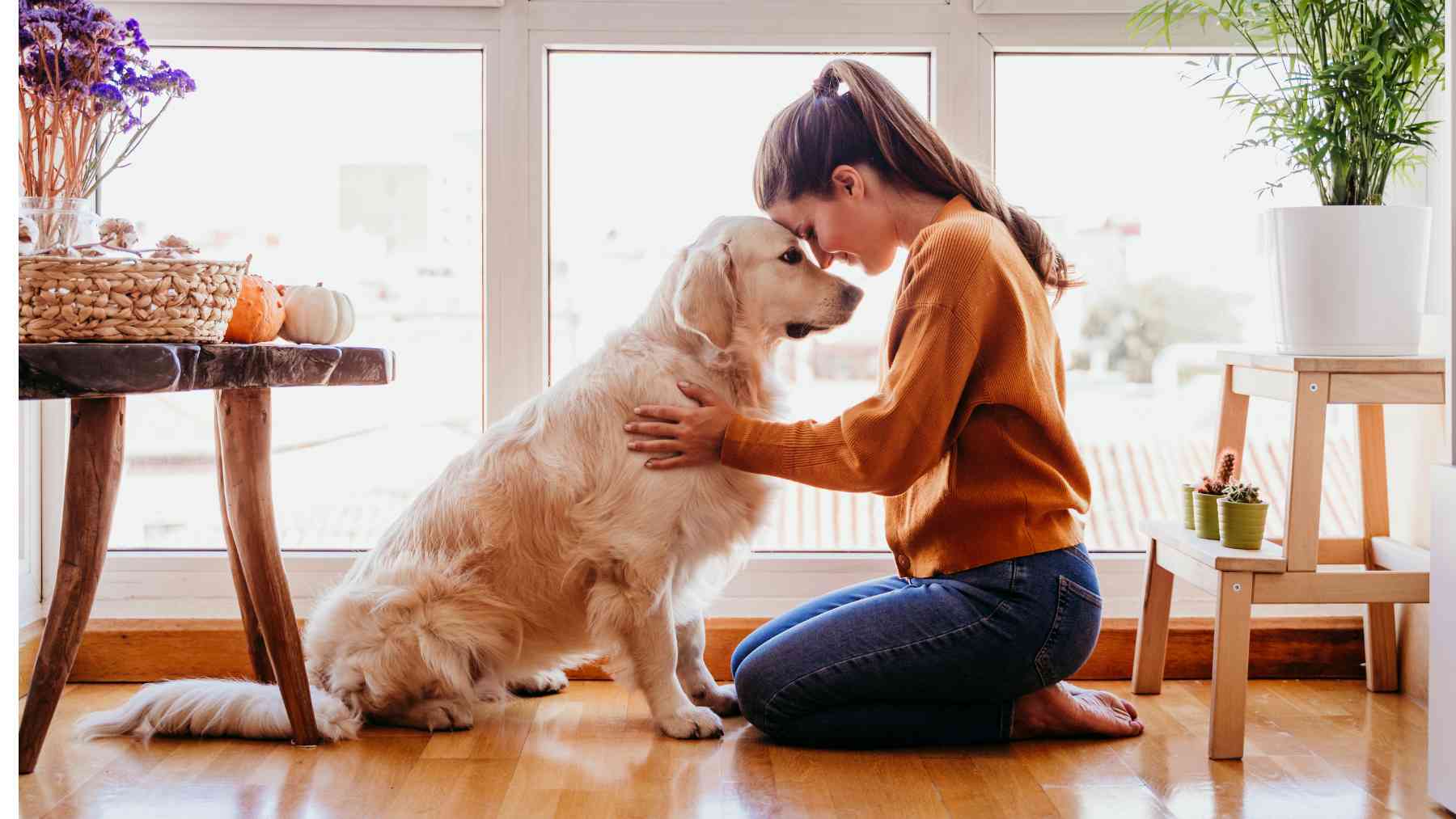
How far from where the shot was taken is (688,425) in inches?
84.4

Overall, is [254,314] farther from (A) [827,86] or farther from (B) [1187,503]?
(B) [1187,503]

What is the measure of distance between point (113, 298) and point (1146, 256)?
221 centimetres

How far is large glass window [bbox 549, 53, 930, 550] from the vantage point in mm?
2799

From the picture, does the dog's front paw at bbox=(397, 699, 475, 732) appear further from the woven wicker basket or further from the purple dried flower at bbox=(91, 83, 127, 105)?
the purple dried flower at bbox=(91, 83, 127, 105)

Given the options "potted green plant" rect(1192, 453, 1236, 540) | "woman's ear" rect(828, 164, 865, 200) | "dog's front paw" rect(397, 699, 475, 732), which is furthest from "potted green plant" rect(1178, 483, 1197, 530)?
"dog's front paw" rect(397, 699, 475, 732)

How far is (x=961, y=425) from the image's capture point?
2.08 metres

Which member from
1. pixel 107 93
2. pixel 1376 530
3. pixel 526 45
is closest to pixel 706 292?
pixel 526 45

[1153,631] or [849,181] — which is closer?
[849,181]

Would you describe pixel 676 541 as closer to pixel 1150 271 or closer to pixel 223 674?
pixel 223 674

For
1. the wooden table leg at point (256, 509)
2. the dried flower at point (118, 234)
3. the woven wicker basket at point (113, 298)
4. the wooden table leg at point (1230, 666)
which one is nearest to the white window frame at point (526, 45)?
the wooden table leg at point (256, 509)

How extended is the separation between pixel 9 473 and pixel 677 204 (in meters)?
1.85

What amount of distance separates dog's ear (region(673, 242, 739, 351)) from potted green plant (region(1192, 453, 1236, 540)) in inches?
38.6

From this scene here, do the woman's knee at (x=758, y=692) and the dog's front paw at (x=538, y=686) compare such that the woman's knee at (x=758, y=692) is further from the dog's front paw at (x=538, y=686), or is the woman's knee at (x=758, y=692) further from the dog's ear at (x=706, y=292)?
the dog's ear at (x=706, y=292)

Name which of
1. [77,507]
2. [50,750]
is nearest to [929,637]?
[77,507]
